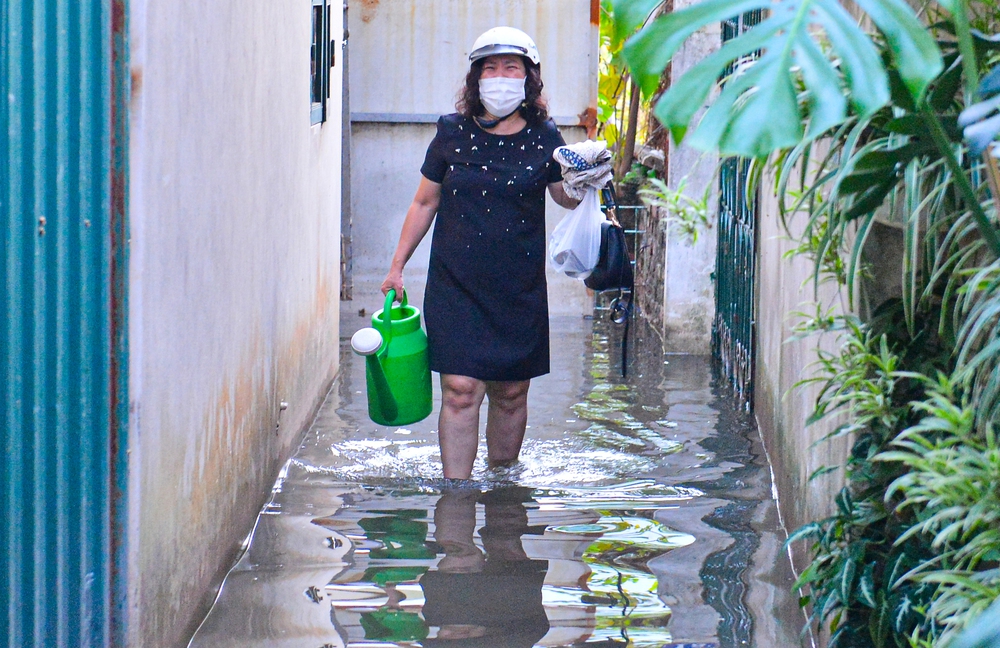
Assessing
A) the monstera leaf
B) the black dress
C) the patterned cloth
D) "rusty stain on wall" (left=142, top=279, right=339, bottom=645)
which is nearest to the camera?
the monstera leaf

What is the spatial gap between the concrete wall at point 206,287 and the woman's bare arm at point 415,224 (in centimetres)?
46

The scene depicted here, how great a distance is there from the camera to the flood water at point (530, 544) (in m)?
3.24

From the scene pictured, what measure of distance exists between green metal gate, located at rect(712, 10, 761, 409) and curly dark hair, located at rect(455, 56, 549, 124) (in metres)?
1.29

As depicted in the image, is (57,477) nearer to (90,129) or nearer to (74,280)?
(74,280)

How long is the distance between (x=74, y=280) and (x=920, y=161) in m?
1.75

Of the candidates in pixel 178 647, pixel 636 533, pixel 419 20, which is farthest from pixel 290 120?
pixel 419 20

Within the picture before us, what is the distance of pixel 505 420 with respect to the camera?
4871 millimetres

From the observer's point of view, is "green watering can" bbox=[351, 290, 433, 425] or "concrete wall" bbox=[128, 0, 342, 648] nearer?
"concrete wall" bbox=[128, 0, 342, 648]

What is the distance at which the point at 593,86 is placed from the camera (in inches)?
396

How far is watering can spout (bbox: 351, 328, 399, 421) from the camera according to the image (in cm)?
443

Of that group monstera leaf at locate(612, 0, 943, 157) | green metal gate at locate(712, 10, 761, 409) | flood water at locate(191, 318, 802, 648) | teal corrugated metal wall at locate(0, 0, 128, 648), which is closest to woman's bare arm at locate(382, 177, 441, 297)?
flood water at locate(191, 318, 802, 648)

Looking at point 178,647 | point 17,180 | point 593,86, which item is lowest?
point 178,647

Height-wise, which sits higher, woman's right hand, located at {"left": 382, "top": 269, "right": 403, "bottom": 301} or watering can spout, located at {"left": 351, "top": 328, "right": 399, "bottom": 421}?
woman's right hand, located at {"left": 382, "top": 269, "right": 403, "bottom": 301}

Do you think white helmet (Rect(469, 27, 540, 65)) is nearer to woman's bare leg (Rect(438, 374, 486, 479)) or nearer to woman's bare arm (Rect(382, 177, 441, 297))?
woman's bare arm (Rect(382, 177, 441, 297))
